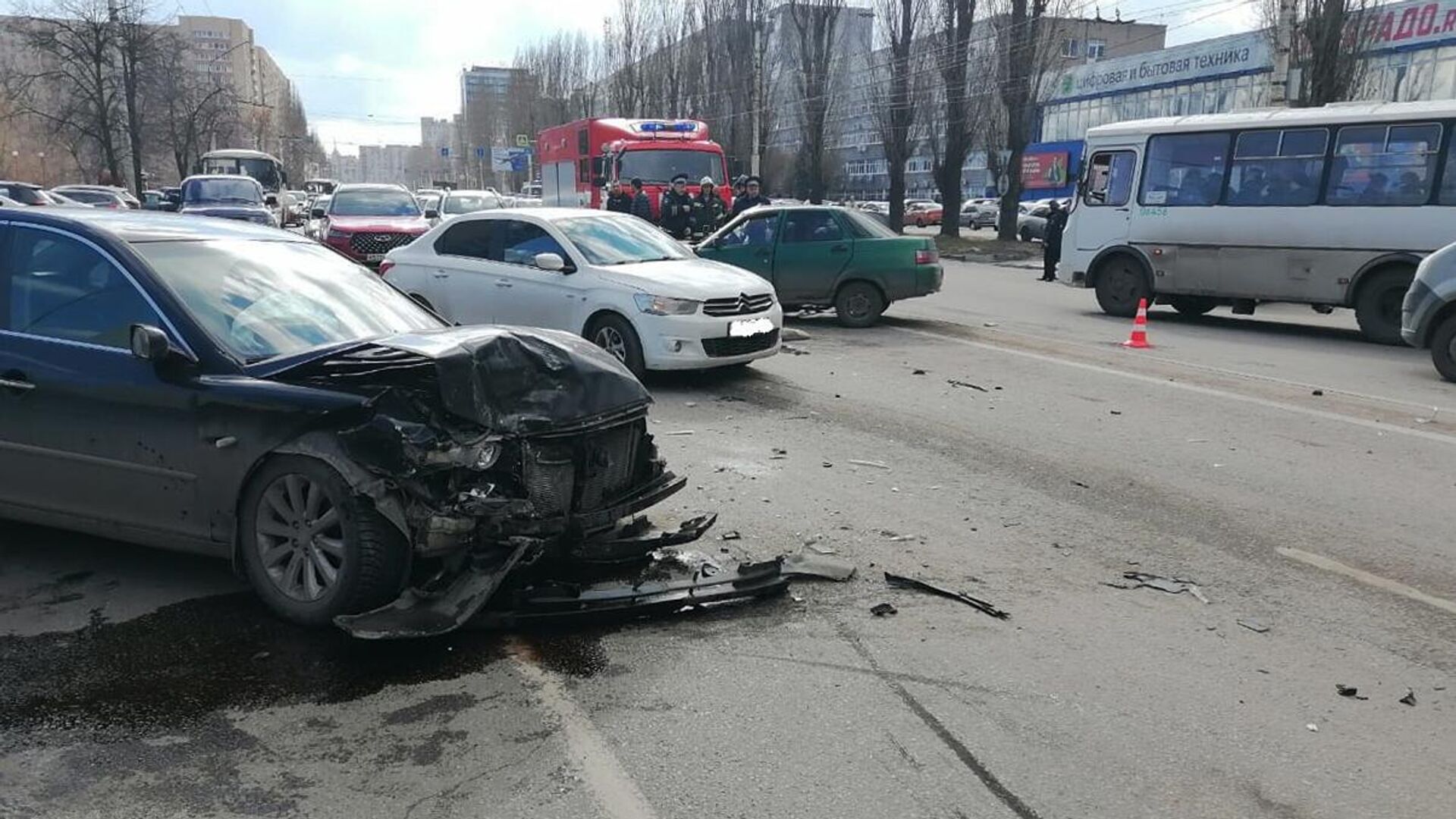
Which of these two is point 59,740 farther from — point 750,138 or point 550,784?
point 750,138

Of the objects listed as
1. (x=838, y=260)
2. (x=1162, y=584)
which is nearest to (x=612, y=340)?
(x=838, y=260)

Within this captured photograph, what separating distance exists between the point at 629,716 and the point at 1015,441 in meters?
4.86

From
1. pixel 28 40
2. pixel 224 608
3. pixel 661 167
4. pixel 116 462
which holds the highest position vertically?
pixel 28 40

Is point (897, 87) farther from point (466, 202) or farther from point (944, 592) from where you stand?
point (944, 592)

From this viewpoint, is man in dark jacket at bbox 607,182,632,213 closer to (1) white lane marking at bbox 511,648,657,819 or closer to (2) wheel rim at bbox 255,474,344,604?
(2) wheel rim at bbox 255,474,344,604

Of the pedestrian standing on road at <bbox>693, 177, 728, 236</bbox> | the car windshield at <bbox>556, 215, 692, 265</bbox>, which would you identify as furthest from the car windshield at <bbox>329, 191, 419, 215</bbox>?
the car windshield at <bbox>556, 215, 692, 265</bbox>

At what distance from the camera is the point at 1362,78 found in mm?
26984

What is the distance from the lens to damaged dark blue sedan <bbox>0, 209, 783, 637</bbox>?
13.0 feet

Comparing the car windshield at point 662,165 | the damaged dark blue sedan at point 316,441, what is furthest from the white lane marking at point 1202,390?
the car windshield at point 662,165

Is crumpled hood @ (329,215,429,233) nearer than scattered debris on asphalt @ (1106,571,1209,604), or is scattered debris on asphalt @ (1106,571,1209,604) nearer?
scattered debris on asphalt @ (1106,571,1209,604)

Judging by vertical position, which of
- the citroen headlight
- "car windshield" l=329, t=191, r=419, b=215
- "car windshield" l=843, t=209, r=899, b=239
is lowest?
the citroen headlight

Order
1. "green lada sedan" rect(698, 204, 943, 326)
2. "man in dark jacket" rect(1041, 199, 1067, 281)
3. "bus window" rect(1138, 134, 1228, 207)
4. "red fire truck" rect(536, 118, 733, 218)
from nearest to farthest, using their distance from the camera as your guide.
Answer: "green lada sedan" rect(698, 204, 943, 326), "bus window" rect(1138, 134, 1228, 207), "man in dark jacket" rect(1041, 199, 1067, 281), "red fire truck" rect(536, 118, 733, 218)

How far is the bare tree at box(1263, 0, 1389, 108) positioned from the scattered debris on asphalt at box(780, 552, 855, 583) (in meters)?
22.5

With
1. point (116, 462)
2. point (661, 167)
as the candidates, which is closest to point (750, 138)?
point (661, 167)
